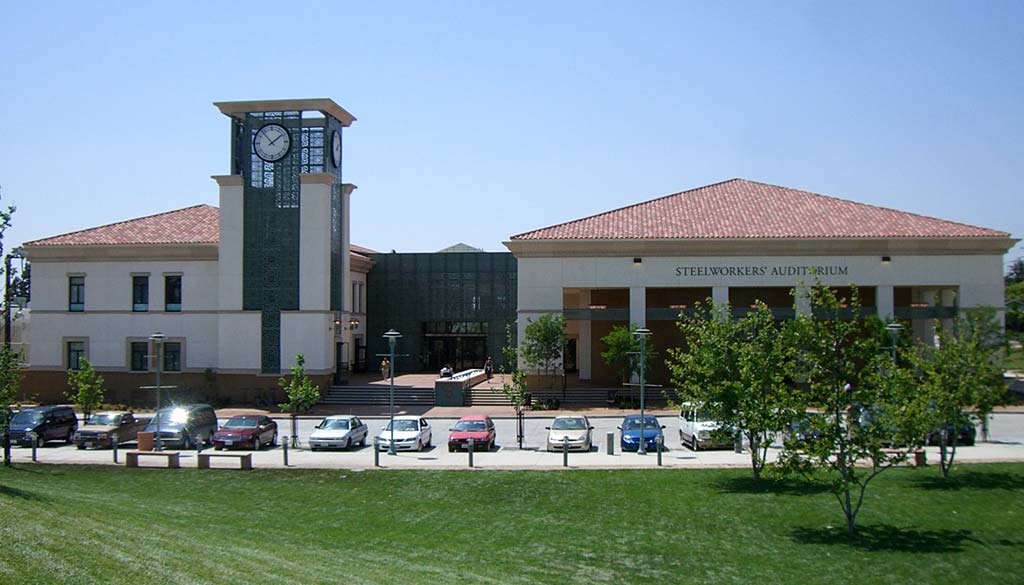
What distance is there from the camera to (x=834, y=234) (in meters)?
50.3

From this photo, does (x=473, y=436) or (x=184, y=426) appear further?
(x=184, y=426)

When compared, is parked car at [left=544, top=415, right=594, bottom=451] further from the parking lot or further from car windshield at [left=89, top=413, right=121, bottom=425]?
car windshield at [left=89, top=413, right=121, bottom=425]

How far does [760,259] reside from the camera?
165 feet

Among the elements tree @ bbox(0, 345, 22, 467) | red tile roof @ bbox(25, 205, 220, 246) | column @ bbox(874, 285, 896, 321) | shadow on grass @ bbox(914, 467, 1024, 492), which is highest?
red tile roof @ bbox(25, 205, 220, 246)

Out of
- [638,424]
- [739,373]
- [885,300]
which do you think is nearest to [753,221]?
[885,300]

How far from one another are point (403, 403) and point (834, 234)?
25735mm

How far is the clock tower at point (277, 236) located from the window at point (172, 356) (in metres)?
3.33

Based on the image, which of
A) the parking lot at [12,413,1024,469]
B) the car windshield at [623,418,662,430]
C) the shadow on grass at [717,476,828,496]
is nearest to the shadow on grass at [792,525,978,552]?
the shadow on grass at [717,476,828,496]

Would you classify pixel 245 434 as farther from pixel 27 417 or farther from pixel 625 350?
pixel 625 350

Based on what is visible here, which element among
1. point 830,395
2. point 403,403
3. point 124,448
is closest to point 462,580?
point 830,395

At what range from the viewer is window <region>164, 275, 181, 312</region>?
2099 inches

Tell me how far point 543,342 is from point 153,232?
25128 mm

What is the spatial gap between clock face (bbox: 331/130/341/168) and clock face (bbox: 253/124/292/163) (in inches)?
94.6

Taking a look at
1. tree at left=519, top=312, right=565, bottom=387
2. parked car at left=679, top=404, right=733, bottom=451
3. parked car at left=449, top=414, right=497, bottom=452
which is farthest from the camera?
tree at left=519, top=312, right=565, bottom=387
